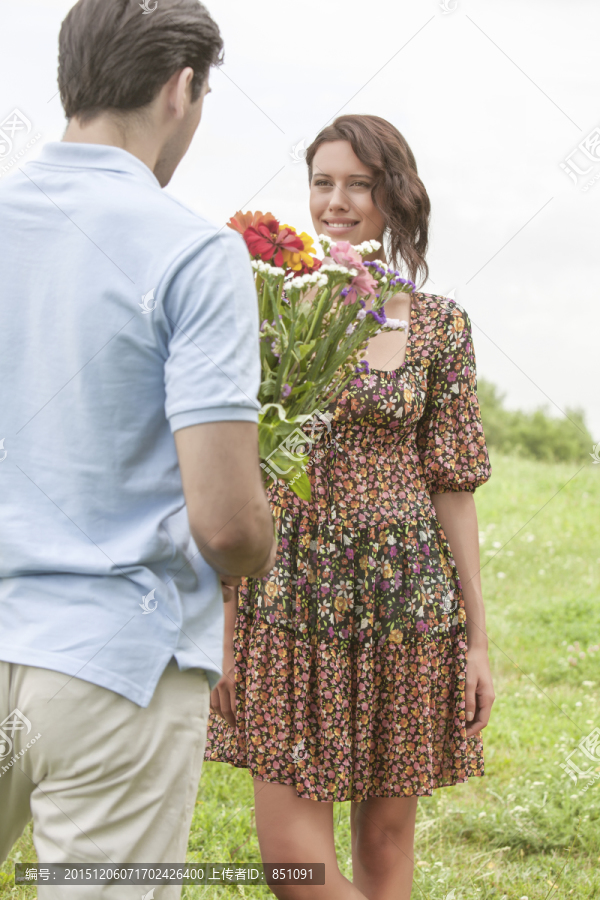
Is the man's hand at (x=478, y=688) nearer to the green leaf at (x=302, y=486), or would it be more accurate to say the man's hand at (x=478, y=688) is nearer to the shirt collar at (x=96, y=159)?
the green leaf at (x=302, y=486)

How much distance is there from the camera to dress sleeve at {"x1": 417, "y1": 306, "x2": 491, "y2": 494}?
235cm

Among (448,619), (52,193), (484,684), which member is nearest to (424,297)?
(448,619)

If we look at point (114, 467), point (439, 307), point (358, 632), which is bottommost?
point (358, 632)

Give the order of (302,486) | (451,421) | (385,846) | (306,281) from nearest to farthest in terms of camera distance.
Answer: (306,281) → (302,486) → (385,846) → (451,421)

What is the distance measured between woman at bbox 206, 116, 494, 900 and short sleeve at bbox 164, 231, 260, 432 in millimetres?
1031

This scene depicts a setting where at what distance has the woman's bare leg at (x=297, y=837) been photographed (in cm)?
200

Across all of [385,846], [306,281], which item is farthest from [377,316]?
[385,846]

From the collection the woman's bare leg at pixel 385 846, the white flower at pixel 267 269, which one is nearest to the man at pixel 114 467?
the white flower at pixel 267 269

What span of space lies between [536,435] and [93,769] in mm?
9762

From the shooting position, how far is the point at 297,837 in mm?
2029

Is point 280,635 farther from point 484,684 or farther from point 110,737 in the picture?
point 110,737

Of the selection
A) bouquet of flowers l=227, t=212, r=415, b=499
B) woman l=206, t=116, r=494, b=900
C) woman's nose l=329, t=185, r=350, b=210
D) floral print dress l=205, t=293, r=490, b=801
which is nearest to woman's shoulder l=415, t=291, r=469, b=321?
woman l=206, t=116, r=494, b=900

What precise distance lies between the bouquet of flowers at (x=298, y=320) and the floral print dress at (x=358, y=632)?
1.82 feet

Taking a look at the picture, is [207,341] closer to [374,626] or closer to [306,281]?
[306,281]
